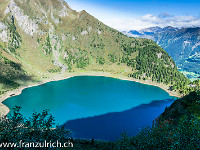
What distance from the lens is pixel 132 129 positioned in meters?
85.8

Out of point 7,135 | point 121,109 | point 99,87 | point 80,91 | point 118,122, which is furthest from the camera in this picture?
point 99,87

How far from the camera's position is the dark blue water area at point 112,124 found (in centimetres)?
7943

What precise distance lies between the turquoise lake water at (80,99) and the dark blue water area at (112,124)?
20.3 ft

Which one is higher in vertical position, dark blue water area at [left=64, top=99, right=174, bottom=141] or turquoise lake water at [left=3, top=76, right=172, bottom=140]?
turquoise lake water at [left=3, top=76, right=172, bottom=140]

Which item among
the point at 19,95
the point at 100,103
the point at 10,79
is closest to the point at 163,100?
the point at 100,103

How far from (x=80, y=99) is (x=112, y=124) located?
47.8 meters

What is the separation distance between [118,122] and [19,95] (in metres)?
95.8

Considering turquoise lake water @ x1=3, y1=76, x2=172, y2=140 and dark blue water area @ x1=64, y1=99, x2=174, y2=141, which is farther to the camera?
turquoise lake water @ x1=3, y1=76, x2=172, y2=140

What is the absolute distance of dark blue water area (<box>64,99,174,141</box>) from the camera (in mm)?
79431

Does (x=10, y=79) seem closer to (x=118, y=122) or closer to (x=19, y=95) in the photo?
(x=19, y=95)

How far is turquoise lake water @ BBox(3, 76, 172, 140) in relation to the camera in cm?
10544

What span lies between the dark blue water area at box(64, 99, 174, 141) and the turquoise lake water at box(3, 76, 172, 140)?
243 inches

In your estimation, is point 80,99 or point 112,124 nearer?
point 112,124

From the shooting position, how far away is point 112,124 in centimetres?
9000
